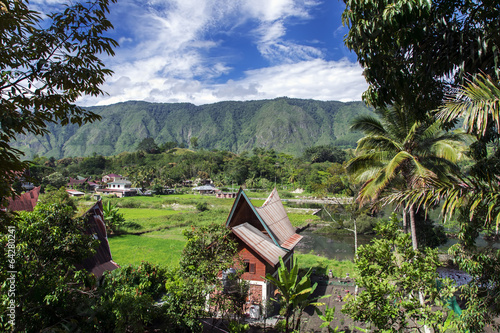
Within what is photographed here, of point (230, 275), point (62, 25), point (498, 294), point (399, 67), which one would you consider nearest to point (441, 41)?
point (399, 67)

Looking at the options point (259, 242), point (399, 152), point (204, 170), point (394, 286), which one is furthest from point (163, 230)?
point (204, 170)

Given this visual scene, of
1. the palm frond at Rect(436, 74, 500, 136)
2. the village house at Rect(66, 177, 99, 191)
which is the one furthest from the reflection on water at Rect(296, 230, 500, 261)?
the village house at Rect(66, 177, 99, 191)

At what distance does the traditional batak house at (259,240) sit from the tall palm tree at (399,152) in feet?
13.7

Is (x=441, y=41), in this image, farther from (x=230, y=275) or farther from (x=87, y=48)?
(x=230, y=275)

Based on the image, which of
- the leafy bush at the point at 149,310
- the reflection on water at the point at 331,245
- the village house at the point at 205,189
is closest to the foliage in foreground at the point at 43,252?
the leafy bush at the point at 149,310

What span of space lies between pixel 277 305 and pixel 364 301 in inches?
340

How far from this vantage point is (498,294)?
5.63 m

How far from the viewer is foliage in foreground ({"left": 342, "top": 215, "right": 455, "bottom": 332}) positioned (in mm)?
5113

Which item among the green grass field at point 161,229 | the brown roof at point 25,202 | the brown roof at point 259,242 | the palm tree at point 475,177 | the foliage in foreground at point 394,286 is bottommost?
the green grass field at point 161,229

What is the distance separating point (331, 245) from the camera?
30.6 metres

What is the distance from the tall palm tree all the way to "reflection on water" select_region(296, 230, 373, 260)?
1516 cm

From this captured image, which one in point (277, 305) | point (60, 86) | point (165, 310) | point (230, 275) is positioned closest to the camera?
point (60, 86)

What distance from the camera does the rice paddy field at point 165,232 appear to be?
22.0m

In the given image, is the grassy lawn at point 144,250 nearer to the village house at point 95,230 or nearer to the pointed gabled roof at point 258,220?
the village house at point 95,230
